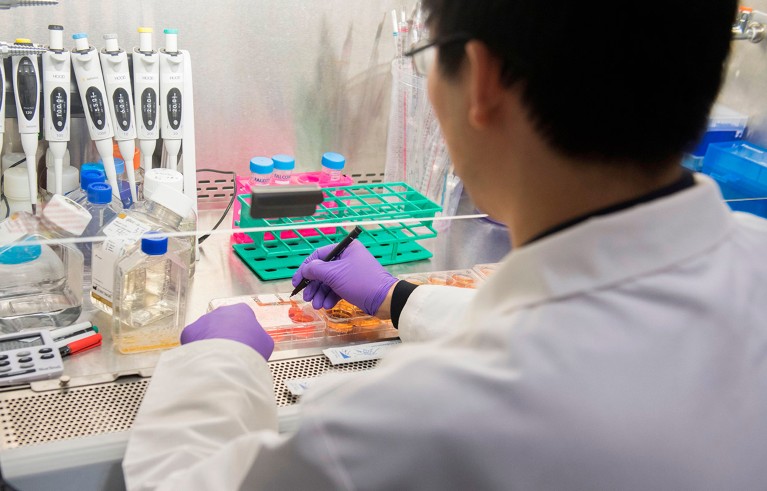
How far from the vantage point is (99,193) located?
4.43ft

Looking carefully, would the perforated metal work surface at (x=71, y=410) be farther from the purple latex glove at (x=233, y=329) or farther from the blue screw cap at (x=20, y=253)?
the blue screw cap at (x=20, y=253)

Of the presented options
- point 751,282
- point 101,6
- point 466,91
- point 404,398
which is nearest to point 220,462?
point 404,398

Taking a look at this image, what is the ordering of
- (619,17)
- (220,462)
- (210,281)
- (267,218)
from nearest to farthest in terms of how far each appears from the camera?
(619,17)
(220,462)
(267,218)
(210,281)

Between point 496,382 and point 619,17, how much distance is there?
0.33 m

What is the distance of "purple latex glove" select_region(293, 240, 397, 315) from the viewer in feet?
4.61

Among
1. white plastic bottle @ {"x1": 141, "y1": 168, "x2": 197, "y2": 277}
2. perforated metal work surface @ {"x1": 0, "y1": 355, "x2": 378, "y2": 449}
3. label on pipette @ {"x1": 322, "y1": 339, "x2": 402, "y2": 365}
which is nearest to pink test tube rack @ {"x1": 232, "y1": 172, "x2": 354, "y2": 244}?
white plastic bottle @ {"x1": 141, "y1": 168, "x2": 197, "y2": 277}

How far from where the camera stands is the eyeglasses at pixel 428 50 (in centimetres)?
71

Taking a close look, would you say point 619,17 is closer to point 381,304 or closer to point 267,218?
point 267,218

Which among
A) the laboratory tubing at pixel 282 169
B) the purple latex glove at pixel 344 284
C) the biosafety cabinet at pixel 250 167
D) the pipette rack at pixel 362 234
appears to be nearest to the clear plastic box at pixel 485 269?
the biosafety cabinet at pixel 250 167

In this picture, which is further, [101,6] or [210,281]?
[101,6]

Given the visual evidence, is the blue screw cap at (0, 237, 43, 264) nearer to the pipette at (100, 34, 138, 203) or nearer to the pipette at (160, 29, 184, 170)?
the pipette at (100, 34, 138, 203)

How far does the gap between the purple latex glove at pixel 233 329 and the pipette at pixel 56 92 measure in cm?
64

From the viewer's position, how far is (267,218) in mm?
1108

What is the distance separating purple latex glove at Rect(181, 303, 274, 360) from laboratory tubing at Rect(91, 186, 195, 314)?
19cm
